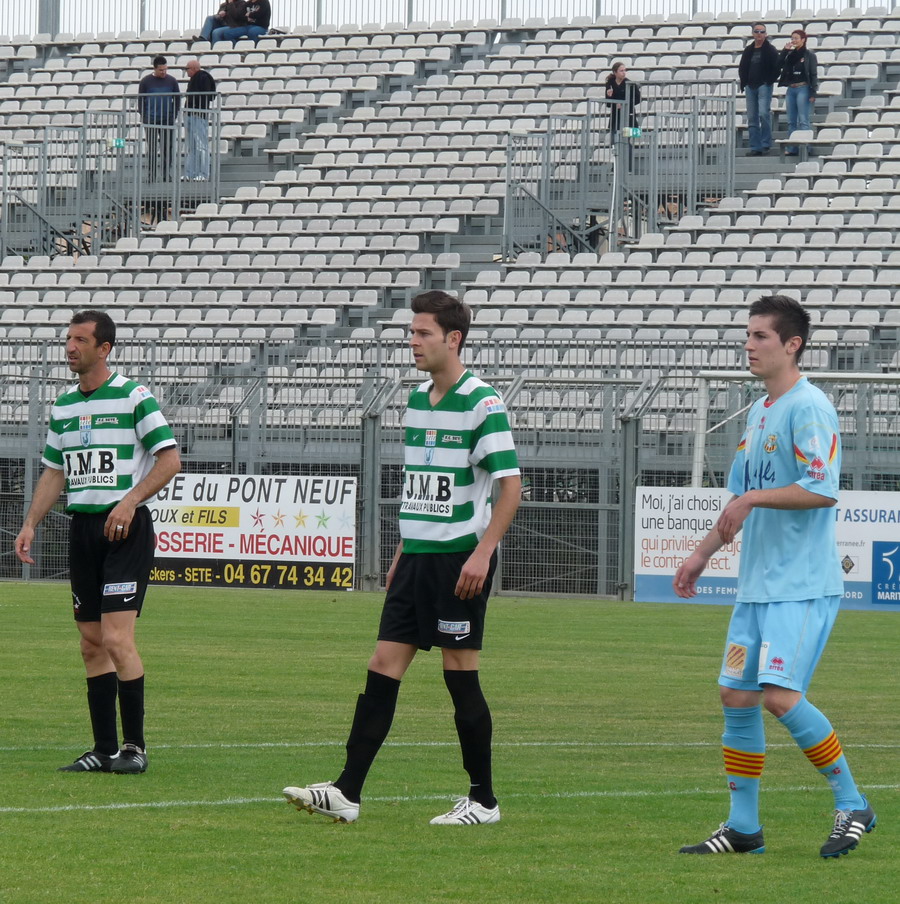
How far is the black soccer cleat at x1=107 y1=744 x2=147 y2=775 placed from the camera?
25.5 feet

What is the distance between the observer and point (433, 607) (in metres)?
6.63

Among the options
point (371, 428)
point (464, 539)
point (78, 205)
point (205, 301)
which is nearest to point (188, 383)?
point (371, 428)

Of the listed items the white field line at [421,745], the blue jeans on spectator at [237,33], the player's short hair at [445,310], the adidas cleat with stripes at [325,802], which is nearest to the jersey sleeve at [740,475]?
the player's short hair at [445,310]

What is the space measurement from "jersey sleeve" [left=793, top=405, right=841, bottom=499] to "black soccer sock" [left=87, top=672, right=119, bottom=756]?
11.7ft

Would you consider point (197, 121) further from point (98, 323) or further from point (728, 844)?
point (728, 844)

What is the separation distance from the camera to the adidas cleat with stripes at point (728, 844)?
609 cm

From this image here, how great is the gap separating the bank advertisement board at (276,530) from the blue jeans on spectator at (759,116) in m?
11.1

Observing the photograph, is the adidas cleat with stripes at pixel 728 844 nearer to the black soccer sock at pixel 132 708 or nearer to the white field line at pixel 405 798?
the white field line at pixel 405 798

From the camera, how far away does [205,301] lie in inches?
1055

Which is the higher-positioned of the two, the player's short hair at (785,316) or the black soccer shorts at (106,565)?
the player's short hair at (785,316)

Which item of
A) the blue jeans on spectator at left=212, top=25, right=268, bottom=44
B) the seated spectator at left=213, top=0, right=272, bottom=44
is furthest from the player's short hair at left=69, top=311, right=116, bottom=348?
the blue jeans on spectator at left=212, top=25, right=268, bottom=44

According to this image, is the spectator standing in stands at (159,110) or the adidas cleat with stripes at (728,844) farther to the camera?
the spectator standing in stands at (159,110)

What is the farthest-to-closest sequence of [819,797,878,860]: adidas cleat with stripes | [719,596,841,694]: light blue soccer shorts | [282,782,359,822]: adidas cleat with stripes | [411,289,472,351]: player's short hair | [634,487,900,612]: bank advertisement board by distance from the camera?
1. [634,487,900,612]: bank advertisement board
2. [411,289,472,351]: player's short hair
3. [282,782,359,822]: adidas cleat with stripes
4. [819,797,878,860]: adidas cleat with stripes
5. [719,596,841,694]: light blue soccer shorts

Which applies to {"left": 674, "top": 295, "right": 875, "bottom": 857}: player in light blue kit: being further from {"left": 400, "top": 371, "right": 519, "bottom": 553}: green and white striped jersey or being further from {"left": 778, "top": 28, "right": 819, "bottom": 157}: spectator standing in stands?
{"left": 778, "top": 28, "right": 819, "bottom": 157}: spectator standing in stands
